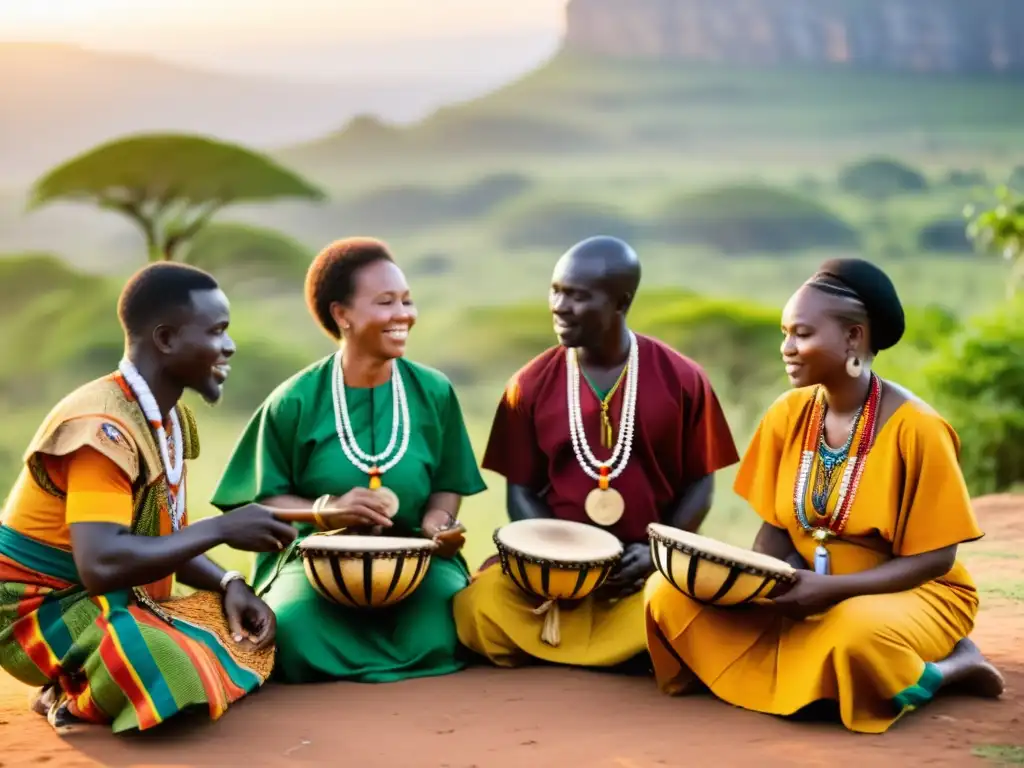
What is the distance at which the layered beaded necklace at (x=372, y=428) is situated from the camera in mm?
5523

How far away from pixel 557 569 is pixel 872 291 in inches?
61.9

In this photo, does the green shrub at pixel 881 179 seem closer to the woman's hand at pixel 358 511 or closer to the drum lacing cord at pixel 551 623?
the drum lacing cord at pixel 551 623

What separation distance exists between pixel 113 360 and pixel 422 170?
6.57 m

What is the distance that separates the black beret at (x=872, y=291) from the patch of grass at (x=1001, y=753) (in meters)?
1.43

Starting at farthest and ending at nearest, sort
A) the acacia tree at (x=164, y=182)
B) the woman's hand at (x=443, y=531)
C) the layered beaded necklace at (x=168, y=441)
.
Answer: the acacia tree at (x=164, y=182) → the woman's hand at (x=443, y=531) → the layered beaded necklace at (x=168, y=441)

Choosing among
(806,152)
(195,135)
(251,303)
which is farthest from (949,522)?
(806,152)

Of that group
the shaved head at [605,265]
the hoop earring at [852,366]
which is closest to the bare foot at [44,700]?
the shaved head at [605,265]

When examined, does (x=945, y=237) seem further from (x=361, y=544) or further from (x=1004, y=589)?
(x=361, y=544)

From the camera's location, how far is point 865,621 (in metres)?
4.55

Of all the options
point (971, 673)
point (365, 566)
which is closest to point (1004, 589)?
point (971, 673)

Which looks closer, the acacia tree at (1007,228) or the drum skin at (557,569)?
the drum skin at (557,569)

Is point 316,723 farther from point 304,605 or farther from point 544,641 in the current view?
point 544,641

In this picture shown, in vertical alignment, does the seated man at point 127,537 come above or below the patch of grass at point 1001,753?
above

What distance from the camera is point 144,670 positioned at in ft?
14.5
